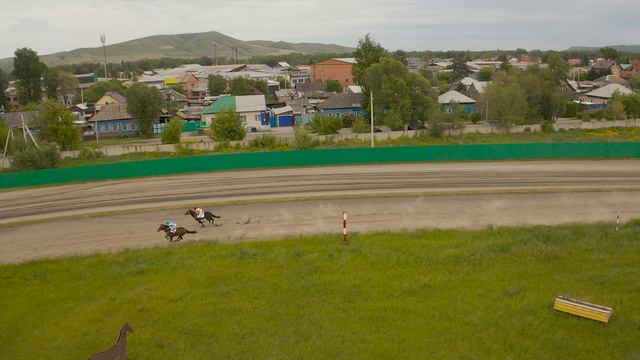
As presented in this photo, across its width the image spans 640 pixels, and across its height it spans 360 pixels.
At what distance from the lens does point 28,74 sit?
8550 cm

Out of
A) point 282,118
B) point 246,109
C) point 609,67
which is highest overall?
point 609,67

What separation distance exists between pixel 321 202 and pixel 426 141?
22.6m

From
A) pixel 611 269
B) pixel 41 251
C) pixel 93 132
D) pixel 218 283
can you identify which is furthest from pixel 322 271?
pixel 93 132

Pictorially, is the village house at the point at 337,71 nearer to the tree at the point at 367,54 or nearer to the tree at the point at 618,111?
the tree at the point at 367,54

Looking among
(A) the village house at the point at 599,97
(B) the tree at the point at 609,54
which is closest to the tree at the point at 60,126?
(A) the village house at the point at 599,97

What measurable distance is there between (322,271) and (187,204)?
509 inches

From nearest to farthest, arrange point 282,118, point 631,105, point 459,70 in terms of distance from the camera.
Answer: point 631,105 < point 282,118 < point 459,70

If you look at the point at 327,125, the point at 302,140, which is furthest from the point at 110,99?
the point at 302,140

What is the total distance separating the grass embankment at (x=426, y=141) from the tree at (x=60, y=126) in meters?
4.96

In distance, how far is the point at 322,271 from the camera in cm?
1622

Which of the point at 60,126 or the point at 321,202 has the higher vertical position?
the point at 60,126

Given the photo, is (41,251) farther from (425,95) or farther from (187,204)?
(425,95)

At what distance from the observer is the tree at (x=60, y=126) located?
154 ft

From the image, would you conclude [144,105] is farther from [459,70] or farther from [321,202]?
[459,70]
